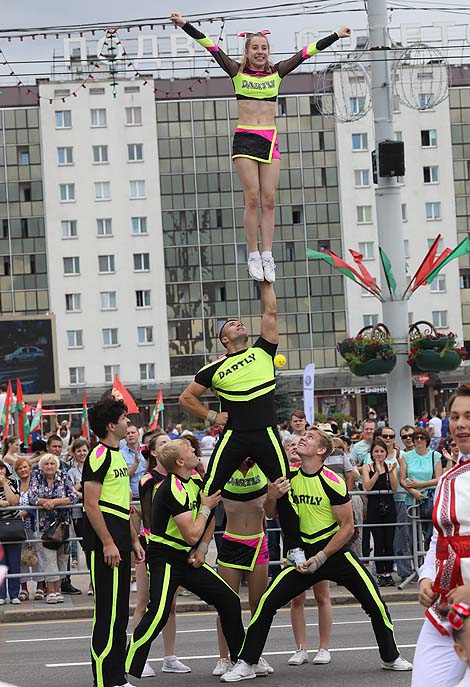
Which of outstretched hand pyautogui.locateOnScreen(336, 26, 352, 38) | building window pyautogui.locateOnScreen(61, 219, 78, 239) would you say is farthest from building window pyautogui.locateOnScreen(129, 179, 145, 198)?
outstretched hand pyautogui.locateOnScreen(336, 26, 352, 38)

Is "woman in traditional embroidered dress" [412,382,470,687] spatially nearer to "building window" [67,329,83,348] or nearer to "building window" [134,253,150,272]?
"building window" [134,253,150,272]

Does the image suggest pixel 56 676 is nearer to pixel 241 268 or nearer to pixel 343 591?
pixel 343 591

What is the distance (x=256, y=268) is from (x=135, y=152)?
224ft

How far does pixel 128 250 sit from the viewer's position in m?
78.6

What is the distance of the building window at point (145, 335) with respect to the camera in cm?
7869

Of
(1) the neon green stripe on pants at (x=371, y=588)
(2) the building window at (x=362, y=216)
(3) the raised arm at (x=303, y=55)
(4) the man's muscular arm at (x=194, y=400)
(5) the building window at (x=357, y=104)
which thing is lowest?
(1) the neon green stripe on pants at (x=371, y=588)

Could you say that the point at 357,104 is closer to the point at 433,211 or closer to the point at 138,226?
the point at 138,226

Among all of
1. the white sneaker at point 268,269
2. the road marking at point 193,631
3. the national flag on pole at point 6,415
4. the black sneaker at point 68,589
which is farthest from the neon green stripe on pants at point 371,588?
the national flag on pole at point 6,415

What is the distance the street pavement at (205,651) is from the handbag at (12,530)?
1.07 meters

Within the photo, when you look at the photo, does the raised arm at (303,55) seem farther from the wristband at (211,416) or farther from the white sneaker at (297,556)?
the white sneaker at (297,556)

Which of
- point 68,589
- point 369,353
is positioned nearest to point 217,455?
point 68,589

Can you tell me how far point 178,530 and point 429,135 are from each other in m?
71.2

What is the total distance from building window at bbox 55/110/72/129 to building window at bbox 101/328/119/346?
12.0m

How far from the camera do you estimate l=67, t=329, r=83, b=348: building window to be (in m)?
78.7
